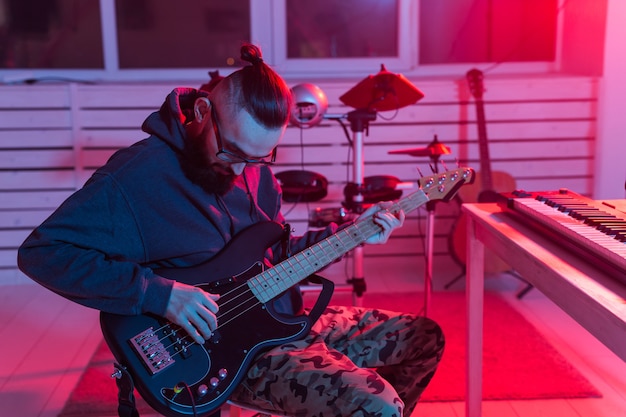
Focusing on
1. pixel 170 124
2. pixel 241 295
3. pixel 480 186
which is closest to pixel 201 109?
pixel 170 124

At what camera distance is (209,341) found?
1.55 metres

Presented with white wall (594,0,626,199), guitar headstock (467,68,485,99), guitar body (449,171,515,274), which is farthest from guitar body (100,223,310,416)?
white wall (594,0,626,199)

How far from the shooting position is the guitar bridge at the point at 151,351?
148 centimetres

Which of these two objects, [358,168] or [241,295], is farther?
[358,168]

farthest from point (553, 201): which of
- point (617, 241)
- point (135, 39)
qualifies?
point (135, 39)

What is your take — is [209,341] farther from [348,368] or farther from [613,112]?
[613,112]

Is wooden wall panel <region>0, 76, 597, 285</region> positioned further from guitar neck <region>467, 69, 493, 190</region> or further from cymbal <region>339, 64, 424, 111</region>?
cymbal <region>339, 64, 424, 111</region>

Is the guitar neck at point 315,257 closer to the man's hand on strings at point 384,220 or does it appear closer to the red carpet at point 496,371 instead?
the man's hand on strings at point 384,220

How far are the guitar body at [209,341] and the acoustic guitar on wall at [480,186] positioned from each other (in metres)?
2.17

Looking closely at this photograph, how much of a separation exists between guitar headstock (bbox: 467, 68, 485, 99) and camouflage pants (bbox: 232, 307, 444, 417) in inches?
85.6

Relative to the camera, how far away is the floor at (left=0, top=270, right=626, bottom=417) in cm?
242

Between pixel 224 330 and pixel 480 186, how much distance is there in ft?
8.12

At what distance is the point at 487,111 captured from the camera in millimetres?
3916

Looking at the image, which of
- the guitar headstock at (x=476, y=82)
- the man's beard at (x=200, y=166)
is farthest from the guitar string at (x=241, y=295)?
the guitar headstock at (x=476, y=82)
